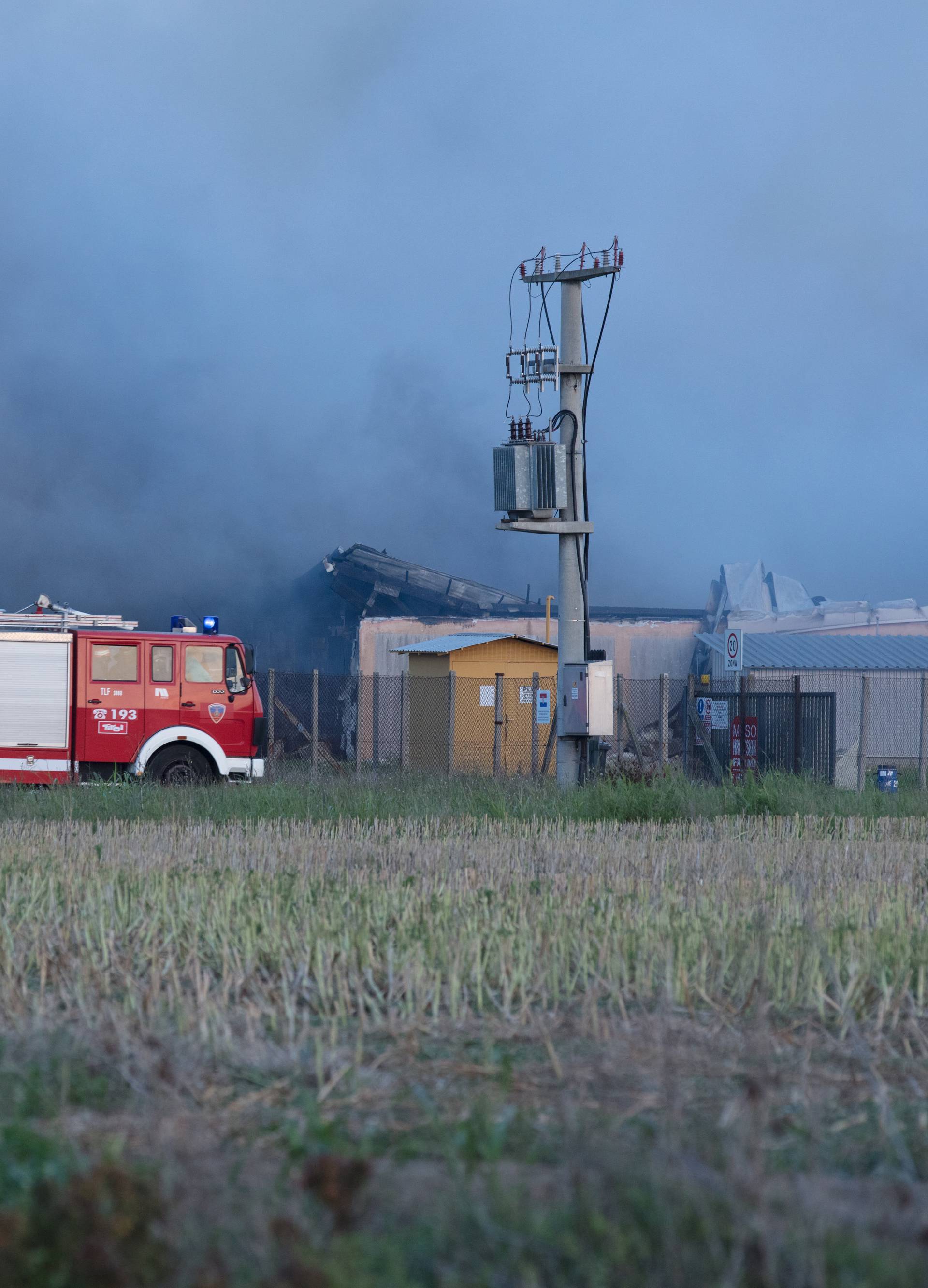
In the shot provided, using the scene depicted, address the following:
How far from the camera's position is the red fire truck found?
1784cm

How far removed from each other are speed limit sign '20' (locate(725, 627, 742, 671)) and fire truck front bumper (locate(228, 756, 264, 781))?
20.7ft

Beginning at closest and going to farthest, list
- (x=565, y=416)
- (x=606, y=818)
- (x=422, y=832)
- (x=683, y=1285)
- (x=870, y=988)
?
(x=683, y=1285), (x=870, y=988), (x=422, y=832), (x=606, y=818), (x=565, y=416)

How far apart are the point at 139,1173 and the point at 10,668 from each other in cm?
1587

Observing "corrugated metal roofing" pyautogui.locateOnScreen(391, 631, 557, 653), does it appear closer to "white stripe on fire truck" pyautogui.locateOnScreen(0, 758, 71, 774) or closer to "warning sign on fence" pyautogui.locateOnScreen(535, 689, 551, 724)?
"warning sign on fence" pyautogui.locateOnScreen(535, 689, 551, 724)

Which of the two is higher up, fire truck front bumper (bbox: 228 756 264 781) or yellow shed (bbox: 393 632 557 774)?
yellow shed (bbox: 393 632 557 774)

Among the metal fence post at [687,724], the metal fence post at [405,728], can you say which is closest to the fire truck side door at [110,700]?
the metal fence post at [405,728]

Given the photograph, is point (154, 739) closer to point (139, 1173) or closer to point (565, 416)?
point (565, 416)

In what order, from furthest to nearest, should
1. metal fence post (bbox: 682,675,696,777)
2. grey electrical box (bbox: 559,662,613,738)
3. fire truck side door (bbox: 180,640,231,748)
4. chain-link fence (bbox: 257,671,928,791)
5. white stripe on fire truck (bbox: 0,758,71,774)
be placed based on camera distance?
metal fence post (bbox: 682,675,696,777)
chain-link fence (bbox: 257,671,928,791)
fire truck side door (bbox: 180,640,231,748)
white stripe on fire truck (bbox: 0,758,71,774)
grey electrical box (bbox: 559,662,613,738)

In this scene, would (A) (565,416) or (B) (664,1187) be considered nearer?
(B) (664,1187)

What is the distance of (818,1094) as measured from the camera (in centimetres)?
391

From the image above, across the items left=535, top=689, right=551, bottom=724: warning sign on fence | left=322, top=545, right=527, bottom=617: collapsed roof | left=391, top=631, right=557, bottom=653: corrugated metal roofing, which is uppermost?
left=322, top=545, right=527, bottom=617: collapsed roof

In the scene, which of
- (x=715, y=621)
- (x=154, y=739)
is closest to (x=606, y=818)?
(x=154, y=739)

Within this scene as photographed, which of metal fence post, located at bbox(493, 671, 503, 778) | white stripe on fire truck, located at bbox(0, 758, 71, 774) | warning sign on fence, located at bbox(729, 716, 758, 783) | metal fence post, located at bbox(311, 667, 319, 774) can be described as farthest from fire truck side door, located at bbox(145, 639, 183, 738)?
warning sign on fence, located at bbox(729, 716, 758, 783)

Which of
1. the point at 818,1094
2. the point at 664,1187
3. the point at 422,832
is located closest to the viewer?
the point at 664,1187
